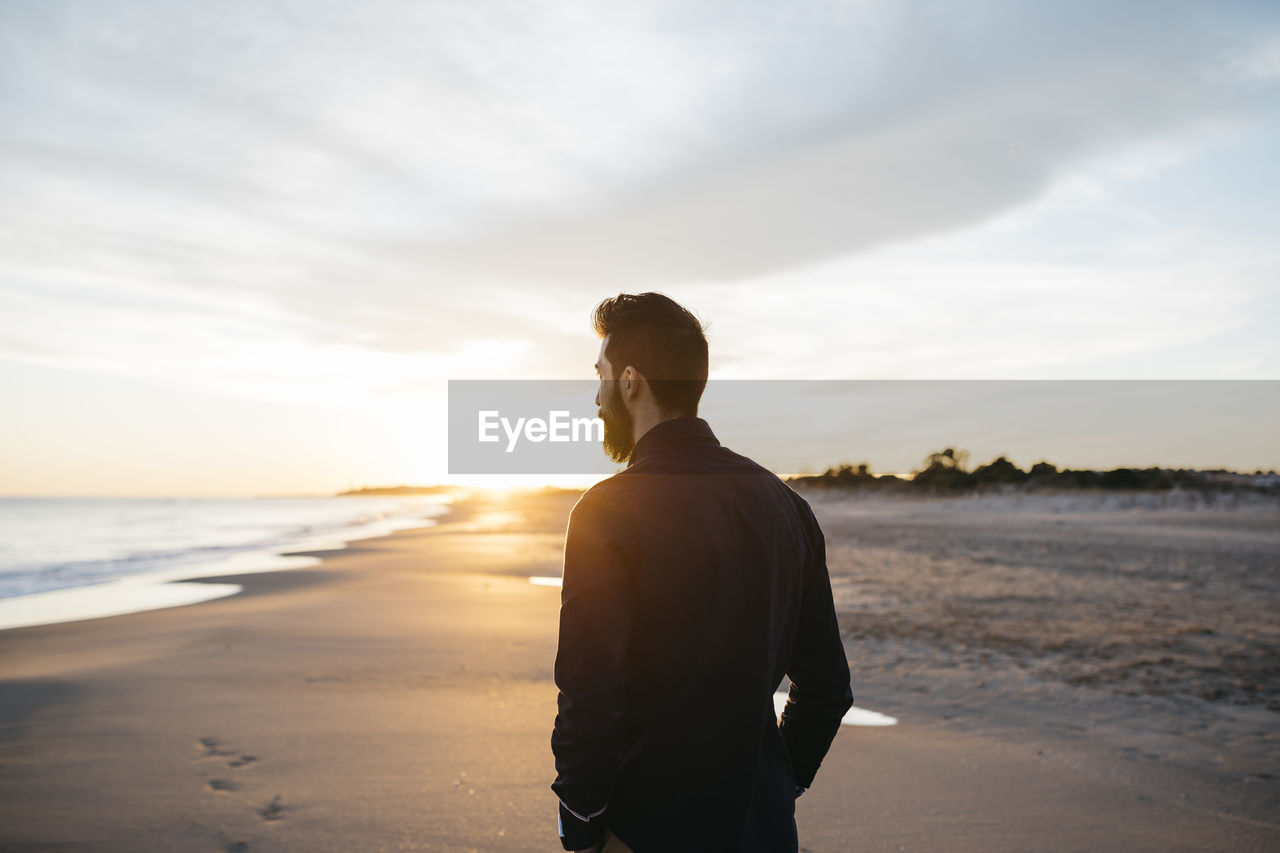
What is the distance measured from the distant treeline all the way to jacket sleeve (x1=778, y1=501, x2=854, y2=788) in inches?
1861

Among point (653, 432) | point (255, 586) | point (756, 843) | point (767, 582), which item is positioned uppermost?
point (653, 432)

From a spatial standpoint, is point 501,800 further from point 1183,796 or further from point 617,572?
point 1183,796

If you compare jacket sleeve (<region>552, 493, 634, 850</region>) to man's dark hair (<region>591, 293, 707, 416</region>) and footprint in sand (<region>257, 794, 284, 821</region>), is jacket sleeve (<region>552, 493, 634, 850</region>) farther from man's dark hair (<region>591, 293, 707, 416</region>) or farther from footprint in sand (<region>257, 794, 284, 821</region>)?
footprint in sand (<region>257, 794, 284, 821</region>)

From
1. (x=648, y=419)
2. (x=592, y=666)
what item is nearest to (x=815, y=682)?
(x=592, y=666)

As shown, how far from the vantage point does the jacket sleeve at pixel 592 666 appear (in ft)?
5.63

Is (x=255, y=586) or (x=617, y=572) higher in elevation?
(x=617, y=572)

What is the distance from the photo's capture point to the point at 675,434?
1.94m

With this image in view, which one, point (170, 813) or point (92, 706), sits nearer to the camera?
point (170, 813)

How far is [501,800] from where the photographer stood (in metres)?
4.13

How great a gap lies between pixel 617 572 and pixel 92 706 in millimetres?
6044

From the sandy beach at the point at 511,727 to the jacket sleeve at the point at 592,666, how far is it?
2.26 m

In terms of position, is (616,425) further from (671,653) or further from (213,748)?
(213,748)

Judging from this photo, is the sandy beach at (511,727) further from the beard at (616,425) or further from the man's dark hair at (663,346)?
the man's dark hair at (663,346)

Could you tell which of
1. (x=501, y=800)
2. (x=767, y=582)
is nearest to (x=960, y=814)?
(x=501, y=800)
